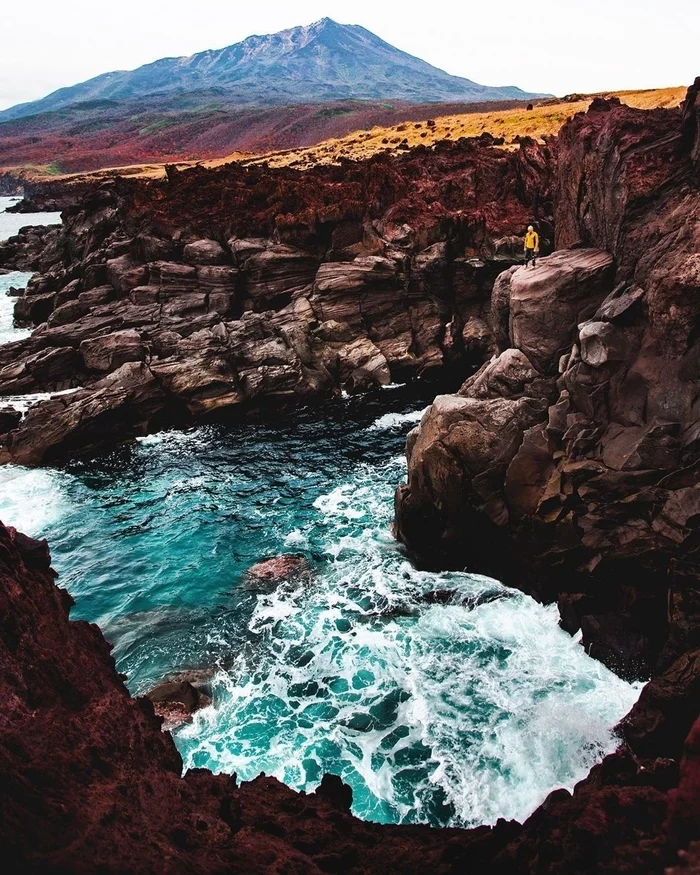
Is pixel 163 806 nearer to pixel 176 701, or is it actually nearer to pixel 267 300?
pixel 176 701

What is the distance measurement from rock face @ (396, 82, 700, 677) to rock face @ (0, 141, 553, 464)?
A: 55.3 feet

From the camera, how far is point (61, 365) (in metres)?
38.2

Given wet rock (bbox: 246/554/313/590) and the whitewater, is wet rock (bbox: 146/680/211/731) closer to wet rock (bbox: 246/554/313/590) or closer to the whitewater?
the whitewater

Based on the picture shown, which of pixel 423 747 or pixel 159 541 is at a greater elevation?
pixel 159 541

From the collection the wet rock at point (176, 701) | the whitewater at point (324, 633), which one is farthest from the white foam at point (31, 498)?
the wet rock at point (176, 701)

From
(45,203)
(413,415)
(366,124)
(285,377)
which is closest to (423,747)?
(413,415)

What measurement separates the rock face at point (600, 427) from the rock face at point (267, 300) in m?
16.9

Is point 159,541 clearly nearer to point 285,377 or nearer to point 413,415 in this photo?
point 285,377

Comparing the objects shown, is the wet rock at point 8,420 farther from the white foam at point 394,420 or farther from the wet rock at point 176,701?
the wet rock at point 176,701

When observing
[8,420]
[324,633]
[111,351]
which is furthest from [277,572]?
[111,351]

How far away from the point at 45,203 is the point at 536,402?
486ft

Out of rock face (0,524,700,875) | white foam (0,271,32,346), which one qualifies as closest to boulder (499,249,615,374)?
rock face (0,524,700,875)

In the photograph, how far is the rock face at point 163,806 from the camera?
7.08 m

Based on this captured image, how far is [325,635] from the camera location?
69.5 ft
